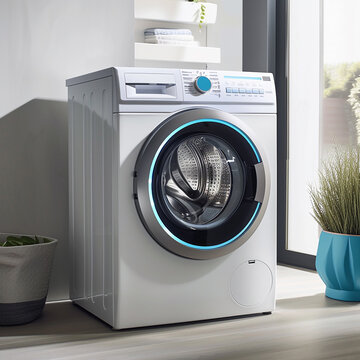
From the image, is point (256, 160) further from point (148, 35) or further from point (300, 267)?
point (148, 35)

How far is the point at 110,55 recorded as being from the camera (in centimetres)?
271

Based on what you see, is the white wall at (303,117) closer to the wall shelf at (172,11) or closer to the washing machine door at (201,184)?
the wall shelf at (172,11)

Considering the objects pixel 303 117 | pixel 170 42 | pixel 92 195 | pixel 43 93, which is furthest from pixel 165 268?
pixel 170 42

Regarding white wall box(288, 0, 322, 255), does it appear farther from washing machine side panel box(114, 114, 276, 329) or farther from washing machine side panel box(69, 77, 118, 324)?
washing machine side panel box(69, 77, 118, 324)

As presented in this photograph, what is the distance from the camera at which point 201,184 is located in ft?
7.89

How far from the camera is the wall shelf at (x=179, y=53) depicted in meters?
3.58

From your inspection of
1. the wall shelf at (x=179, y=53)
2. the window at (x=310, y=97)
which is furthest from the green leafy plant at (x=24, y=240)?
the window at (x=310, y=97)

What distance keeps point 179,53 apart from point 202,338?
1935 mm

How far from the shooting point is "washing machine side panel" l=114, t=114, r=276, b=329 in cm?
217

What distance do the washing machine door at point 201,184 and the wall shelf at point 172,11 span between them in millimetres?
1498

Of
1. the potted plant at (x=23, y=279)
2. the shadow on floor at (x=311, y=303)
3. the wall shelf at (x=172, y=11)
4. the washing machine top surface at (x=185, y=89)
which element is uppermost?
the wall shelf at (x=172, y=11)

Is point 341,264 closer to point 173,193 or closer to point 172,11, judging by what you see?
point 173,193

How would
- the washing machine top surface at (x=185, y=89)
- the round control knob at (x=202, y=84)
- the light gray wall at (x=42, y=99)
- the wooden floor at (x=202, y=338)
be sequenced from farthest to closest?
the light gray wall at (x=42, y=99)
the round control knob at (x=202, y=84)
the washing machine top surface at (x=185, y=89)
the wooden floor at (x=202, y=338)

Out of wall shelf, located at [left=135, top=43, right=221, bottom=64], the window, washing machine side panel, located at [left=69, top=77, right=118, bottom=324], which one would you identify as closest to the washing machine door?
washing machine side panel, located at [left=69, top=77, right=118, bottom=324]
